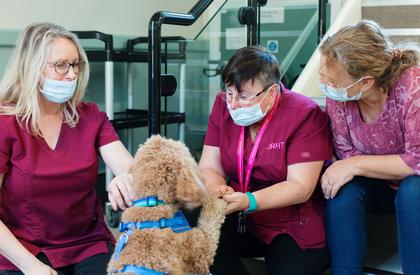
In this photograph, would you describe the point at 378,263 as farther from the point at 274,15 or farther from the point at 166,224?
the point at 274,15

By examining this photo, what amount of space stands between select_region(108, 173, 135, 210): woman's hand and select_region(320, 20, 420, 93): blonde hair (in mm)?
823

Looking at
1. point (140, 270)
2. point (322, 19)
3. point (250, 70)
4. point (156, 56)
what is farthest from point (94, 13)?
point (140, 270)

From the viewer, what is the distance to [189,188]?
5.10 ft

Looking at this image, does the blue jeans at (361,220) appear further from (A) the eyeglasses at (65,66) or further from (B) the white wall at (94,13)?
(B) the white wall at (94,13)

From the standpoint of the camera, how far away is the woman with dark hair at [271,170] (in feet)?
6.23

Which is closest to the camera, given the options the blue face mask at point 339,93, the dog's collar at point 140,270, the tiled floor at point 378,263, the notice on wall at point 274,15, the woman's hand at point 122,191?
the dog's collar at point 140,270

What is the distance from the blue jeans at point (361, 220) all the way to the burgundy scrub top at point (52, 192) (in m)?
0.84

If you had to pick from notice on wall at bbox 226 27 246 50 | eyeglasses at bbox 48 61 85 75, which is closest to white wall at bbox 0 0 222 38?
notice on wall at bbox 226 27 246 50

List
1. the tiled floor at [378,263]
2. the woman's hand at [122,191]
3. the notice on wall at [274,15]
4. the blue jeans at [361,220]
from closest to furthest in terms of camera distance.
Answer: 1. the woman's hand at [122,191]
2. the blue jeans at [361,220]
3. the tiled floor at [378,263]
4. the notice on wall at [274,15]

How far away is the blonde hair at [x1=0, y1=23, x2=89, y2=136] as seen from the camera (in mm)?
1822

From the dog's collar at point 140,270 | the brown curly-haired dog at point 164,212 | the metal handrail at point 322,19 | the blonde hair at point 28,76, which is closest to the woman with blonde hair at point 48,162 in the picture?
the blonde hair at point 28,76

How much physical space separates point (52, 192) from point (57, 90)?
352mm

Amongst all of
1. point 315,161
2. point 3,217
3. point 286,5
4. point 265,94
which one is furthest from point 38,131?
point 286,5

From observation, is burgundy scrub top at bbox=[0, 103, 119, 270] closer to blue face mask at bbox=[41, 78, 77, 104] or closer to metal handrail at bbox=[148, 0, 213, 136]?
blue face mask at bbox=[41, 78, 77, 104]
